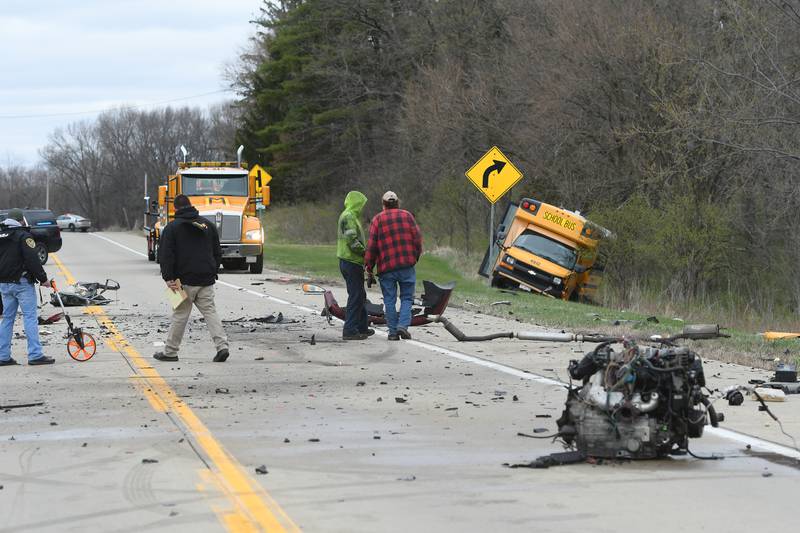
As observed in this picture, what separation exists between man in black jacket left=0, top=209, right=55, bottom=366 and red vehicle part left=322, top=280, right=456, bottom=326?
14.8ft

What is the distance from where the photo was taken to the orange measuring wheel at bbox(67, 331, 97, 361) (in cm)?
1329

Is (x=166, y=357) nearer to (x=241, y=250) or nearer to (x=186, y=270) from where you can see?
(x=186, y=270)

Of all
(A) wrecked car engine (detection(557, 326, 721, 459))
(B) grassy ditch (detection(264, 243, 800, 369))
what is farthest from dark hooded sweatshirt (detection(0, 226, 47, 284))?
(B) grassy ditch (detection(264, 243, 800, 369))

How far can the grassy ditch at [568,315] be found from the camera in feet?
46.4

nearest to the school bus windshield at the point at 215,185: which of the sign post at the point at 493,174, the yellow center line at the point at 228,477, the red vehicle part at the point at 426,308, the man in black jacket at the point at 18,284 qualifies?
the sign post at the point at 493,174

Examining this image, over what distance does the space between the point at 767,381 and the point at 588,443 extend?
4.48 metres

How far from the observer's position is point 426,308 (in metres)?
16.5

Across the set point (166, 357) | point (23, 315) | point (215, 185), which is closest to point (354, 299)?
point (166, 357)

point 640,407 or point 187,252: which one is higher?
point 187,252

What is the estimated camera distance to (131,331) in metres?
17.0

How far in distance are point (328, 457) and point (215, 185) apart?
27292 mm

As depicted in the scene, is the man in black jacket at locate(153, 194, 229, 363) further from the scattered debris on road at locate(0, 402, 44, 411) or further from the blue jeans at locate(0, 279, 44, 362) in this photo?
the scattered debris on road at locate(0, 402, 44, 411)

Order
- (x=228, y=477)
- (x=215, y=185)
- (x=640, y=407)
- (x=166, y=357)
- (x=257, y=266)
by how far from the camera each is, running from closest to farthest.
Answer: (x=228, y=477), (x=640, y=407), (x=166, y=357), (x=257, y=266), (x=215, y=185)

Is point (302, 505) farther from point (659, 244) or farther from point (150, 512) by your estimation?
point (659, 244)
